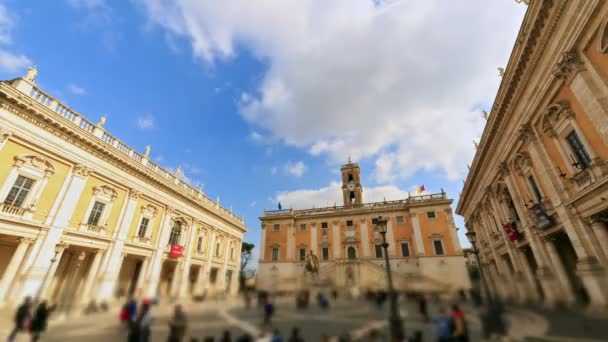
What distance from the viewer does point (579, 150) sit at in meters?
11.4

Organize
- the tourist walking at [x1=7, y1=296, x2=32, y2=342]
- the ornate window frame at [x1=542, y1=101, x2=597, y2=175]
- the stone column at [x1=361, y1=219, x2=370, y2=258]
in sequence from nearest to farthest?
the tourist walking at [x1=7, y1=296, x2=32, y2=342] < the ornate window frame at [x1=542, y1=101, x2=597, y2=175] < the stone column at [x1=361, y1=219, x2=370, y2=258]

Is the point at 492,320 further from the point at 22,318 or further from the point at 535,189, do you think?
the point at 535,189

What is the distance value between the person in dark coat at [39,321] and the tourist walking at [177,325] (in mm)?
1354

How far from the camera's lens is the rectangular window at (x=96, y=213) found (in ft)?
46.7

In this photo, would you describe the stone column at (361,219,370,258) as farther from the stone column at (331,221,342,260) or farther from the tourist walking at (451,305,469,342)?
the tourist walking at (451,305,469,342)

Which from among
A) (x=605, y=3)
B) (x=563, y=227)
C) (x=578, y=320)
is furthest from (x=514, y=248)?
(x=578, y=320)

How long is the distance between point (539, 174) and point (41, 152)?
103 ft

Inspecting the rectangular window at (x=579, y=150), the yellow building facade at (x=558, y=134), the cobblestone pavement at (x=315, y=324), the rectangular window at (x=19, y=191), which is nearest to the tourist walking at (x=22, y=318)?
the cobblestone pavement at (x=315, y=324)

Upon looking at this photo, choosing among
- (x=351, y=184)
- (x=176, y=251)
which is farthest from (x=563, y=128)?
(x=351, y=184)

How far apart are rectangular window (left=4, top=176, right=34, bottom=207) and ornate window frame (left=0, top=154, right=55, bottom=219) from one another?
A: 0.53 feet

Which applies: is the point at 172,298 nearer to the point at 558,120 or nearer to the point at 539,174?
the point at 558,120

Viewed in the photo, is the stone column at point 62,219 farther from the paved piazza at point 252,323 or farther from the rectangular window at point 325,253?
the rectangular window at point 325,253

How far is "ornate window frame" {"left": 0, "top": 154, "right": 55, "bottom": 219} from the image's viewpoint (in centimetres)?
1288

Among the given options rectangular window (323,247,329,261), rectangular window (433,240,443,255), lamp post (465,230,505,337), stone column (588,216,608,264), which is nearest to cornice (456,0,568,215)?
stone column (588,216,608,264)
